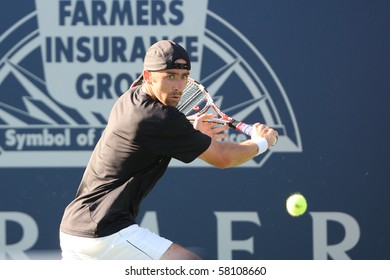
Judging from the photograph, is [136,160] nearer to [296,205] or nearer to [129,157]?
[129,157]

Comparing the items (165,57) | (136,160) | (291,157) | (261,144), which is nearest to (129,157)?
(136,160)

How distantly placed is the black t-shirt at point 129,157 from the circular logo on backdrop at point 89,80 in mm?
1855

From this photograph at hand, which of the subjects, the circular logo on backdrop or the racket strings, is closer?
the racket strings

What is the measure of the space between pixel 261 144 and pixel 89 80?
6.61 feet

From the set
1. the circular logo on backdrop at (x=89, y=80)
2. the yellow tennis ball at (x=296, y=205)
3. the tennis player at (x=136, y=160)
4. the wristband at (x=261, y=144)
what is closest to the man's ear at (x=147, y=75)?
the tennis player at (x=136, y=160)

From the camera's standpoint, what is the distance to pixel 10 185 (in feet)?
21.4

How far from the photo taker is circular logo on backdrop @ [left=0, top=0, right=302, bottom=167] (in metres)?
6.41

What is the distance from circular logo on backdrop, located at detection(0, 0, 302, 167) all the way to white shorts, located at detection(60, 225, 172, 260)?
1.91 m

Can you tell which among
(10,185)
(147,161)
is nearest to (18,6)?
(10,185)

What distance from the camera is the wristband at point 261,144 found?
4754mm

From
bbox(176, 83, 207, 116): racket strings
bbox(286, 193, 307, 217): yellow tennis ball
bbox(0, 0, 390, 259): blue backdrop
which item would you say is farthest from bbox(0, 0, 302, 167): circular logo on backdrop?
bbox(176, 83, 207, 116): racket strings

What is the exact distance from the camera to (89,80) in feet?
21.2

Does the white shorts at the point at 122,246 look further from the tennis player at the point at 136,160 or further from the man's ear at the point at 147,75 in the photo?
the man's ear at the point at 147,75

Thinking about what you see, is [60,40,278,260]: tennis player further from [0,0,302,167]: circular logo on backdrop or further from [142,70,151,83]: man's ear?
[0,0,302,167]: circular logo on backdrop
